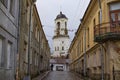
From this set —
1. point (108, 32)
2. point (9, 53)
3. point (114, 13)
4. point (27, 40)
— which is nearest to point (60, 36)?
point (27, 40)

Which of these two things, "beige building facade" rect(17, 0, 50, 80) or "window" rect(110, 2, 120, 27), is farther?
"window" rect(110, 2, 120, 27)

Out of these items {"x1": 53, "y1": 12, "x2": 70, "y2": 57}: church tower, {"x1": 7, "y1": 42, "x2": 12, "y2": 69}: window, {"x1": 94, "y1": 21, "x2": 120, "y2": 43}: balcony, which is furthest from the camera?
{"x1": 53, "y1": 12, "x2": 70, "y2": 57}: church tower

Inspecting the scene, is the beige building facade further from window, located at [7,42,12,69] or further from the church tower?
the church tower

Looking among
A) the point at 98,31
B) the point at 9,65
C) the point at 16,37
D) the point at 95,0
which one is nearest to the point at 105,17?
the point at 98,31

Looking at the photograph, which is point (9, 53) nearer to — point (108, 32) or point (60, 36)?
point (108, 32)

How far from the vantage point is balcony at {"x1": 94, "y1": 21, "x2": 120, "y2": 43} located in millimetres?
19359

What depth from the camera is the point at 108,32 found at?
64.5 ft

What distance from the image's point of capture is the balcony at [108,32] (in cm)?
1936

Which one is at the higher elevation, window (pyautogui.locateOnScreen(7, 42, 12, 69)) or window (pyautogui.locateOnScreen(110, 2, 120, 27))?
window (pyautogui.locateOnScreen(110, 2, 120, 27))

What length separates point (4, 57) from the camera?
47.6 feet

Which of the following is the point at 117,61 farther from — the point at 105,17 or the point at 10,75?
the point at 10,75

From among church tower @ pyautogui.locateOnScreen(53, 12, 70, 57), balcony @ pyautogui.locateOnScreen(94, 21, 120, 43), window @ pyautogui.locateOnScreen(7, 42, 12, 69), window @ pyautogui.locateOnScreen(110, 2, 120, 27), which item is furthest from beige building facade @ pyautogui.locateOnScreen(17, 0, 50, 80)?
church tower @ pyautogui.locateOnScreen(53, 12, 70, 57)

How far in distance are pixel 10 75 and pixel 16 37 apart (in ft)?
9.01

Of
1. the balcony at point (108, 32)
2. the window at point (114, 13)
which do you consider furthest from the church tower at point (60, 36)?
the balcony at point (108, 32)
